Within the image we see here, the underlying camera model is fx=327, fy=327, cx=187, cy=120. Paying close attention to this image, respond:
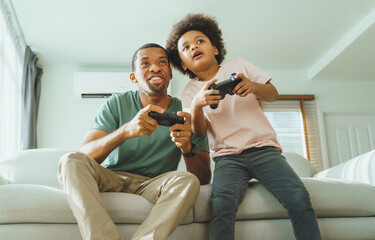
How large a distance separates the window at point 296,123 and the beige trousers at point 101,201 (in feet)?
11.5

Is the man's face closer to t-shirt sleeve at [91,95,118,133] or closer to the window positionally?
t-shirt sleeve at [91,95,118,133]

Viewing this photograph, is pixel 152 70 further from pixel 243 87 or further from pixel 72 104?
pixel 72 104

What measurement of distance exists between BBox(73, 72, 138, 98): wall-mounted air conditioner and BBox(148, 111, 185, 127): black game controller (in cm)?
285

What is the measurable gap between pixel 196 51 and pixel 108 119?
1.85ft

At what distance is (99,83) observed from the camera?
4156 millimetres

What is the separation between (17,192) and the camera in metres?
1.34

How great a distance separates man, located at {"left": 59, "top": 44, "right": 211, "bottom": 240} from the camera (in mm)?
1068

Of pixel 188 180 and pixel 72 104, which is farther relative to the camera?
pixel 72 104

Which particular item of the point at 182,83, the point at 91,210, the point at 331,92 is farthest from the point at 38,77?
the point at 331,92

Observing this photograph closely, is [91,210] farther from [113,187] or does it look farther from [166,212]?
[113,187]

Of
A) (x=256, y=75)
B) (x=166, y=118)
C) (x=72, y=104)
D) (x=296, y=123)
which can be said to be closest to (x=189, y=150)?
(x=166, y=118)

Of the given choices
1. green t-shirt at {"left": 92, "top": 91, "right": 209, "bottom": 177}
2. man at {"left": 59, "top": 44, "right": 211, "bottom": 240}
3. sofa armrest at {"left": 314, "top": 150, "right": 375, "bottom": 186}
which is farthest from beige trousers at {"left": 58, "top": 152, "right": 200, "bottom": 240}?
sofa armrest at {"left": 314, "top": 150, "right": 375, "bottom": 186}

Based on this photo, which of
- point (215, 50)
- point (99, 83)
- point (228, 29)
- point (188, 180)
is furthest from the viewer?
point (99, 83)

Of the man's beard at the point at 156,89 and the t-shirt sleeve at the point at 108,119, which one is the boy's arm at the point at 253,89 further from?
the t-shirt sleeve at the point at 108,119
